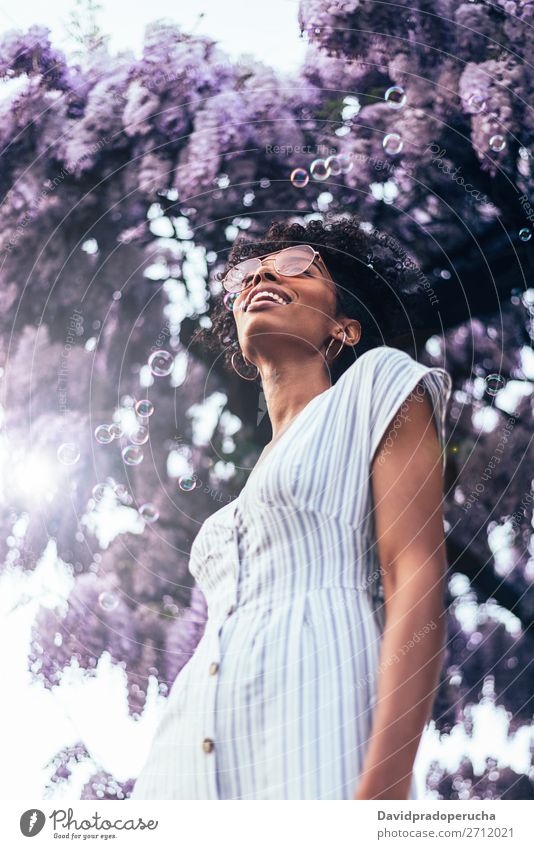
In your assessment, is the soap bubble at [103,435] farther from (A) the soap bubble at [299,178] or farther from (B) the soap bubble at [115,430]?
(A) the soap bubble at [299,178]

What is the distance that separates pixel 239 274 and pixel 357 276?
0.31 meters

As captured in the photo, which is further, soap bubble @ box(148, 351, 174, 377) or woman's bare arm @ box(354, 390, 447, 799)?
soap bubble @ box(148, 351, 174, 377)

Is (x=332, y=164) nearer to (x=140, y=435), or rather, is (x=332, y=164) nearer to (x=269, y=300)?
(x=269, y=300)

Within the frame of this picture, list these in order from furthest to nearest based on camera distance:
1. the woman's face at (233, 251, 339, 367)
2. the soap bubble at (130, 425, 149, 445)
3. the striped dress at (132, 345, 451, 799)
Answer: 1. the soap bubble at (130, 425, 149, 445)
2. the woman's face at (233, 251, 339, 367)
3. the striped dress at (132, 345, 451, 799)

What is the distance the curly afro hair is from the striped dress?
426 millimetres

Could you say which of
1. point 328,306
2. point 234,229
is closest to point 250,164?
point 234,229

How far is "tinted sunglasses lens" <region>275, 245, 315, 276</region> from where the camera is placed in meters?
2.16

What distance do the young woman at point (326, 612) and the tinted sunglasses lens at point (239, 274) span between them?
49 cm

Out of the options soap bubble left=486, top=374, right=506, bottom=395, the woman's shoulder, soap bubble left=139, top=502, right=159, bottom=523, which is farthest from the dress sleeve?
soap bubble left=139, top=502, right=159, bottom=523

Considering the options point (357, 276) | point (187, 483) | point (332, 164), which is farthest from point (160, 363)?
point (332, 164)

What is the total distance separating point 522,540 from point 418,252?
93 cm

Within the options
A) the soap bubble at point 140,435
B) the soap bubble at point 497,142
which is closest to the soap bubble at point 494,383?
A: the soap bubble at point 497,142

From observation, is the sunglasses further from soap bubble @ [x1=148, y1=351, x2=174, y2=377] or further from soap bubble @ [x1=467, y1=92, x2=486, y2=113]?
soap bubble @ [x1=467, y1=92, x2=486, y2=113]

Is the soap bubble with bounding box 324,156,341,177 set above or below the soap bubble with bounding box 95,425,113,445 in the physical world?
above
